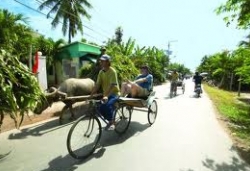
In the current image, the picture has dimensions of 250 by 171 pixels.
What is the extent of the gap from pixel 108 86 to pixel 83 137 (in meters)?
1.56

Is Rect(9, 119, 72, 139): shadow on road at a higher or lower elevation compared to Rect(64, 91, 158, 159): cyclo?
lower

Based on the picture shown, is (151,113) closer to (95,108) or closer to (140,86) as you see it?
(140,86)

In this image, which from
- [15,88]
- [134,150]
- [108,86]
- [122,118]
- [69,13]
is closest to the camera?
[15,88]

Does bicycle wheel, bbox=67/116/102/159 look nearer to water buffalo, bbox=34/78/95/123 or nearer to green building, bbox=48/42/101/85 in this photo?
water buffalo, bbox=34/78/95/123

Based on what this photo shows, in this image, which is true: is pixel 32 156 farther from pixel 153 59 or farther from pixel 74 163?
pixel 153 59

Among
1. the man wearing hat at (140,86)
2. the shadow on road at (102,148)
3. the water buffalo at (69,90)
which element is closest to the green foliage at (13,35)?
the water buffalo at (69,90)

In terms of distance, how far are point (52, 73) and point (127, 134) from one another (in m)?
21.3

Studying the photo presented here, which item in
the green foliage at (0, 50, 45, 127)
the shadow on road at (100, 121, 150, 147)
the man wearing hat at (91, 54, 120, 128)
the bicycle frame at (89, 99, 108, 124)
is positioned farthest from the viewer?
the shadow on road at (100, 121, 150, 147)

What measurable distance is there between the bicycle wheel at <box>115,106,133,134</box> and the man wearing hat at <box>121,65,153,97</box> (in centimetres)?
80

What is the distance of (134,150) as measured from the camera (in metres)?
7.32

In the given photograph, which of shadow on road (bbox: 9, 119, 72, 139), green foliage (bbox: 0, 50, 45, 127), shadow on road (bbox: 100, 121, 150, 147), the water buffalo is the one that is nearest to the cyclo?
shadow on road (bbox: 100, 121, 150, 147)

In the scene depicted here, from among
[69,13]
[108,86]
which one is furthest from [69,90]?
[69,13]

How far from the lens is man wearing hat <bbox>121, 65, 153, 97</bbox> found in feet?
32.9

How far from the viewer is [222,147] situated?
27.0 feet
